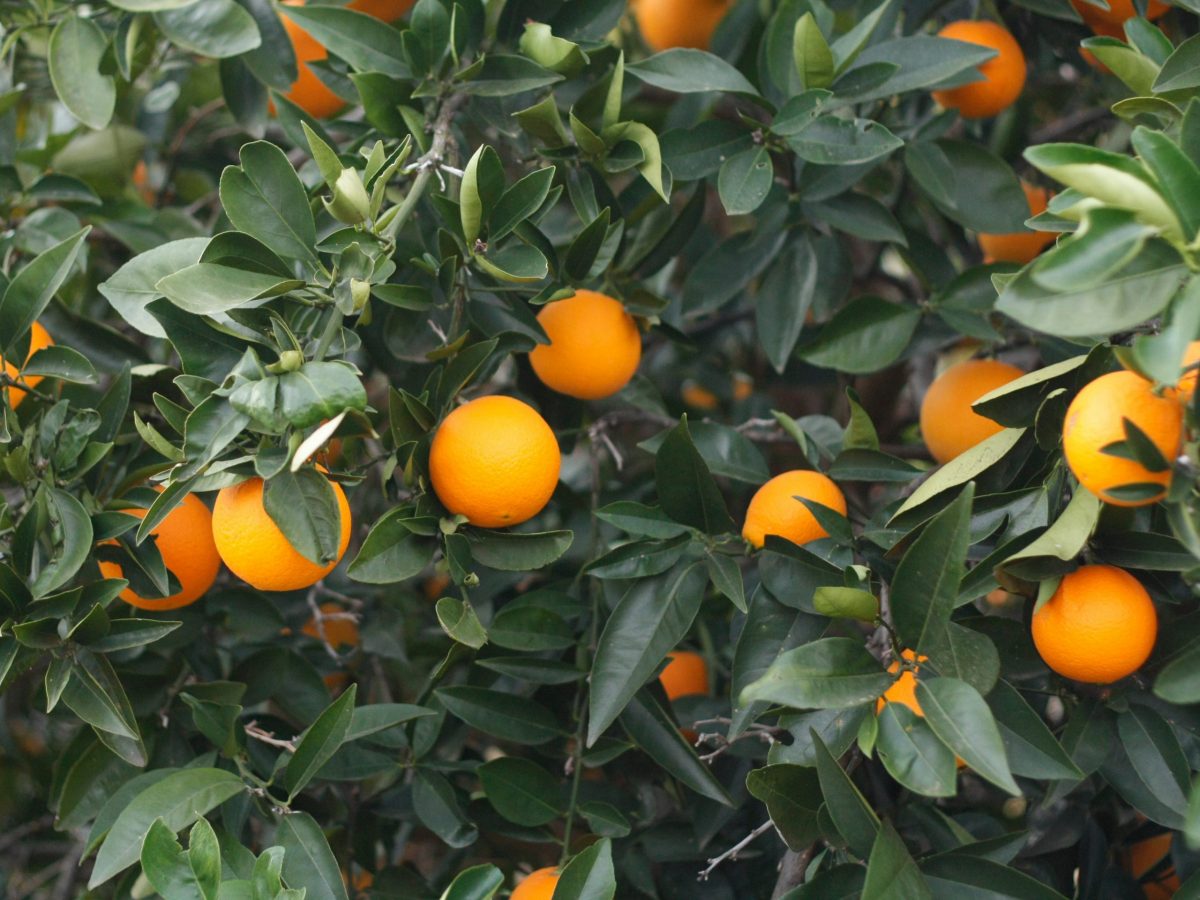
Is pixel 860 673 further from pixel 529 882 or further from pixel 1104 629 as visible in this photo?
pixel 529 882

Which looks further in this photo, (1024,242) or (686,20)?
(686,20)

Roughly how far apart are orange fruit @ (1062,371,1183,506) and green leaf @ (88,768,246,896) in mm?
777

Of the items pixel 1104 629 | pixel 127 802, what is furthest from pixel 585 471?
pixel 1104 629

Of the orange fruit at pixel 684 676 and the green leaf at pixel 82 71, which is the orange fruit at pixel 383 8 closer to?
the green leaf at pixel 82 71

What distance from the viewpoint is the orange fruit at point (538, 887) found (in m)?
1.14

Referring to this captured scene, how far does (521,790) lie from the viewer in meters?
1.27

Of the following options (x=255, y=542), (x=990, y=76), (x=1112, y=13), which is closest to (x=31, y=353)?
(x=255, y=542)

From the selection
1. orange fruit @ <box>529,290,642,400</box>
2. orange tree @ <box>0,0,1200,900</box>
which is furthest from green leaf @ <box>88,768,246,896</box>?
orange fruit @ <box>529,290,642,400</box>

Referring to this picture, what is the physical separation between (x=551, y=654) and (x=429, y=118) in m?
0.66

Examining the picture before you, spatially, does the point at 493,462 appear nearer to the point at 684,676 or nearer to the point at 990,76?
the point at 684,676

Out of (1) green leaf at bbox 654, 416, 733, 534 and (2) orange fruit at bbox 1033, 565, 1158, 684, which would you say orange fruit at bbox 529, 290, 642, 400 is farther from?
(2) orange fruit at bbox 1033, 565, 1158, 684

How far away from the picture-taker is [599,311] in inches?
52.0

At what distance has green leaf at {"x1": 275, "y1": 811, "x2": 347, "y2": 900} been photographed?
3.53ft

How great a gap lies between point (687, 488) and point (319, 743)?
442mm
